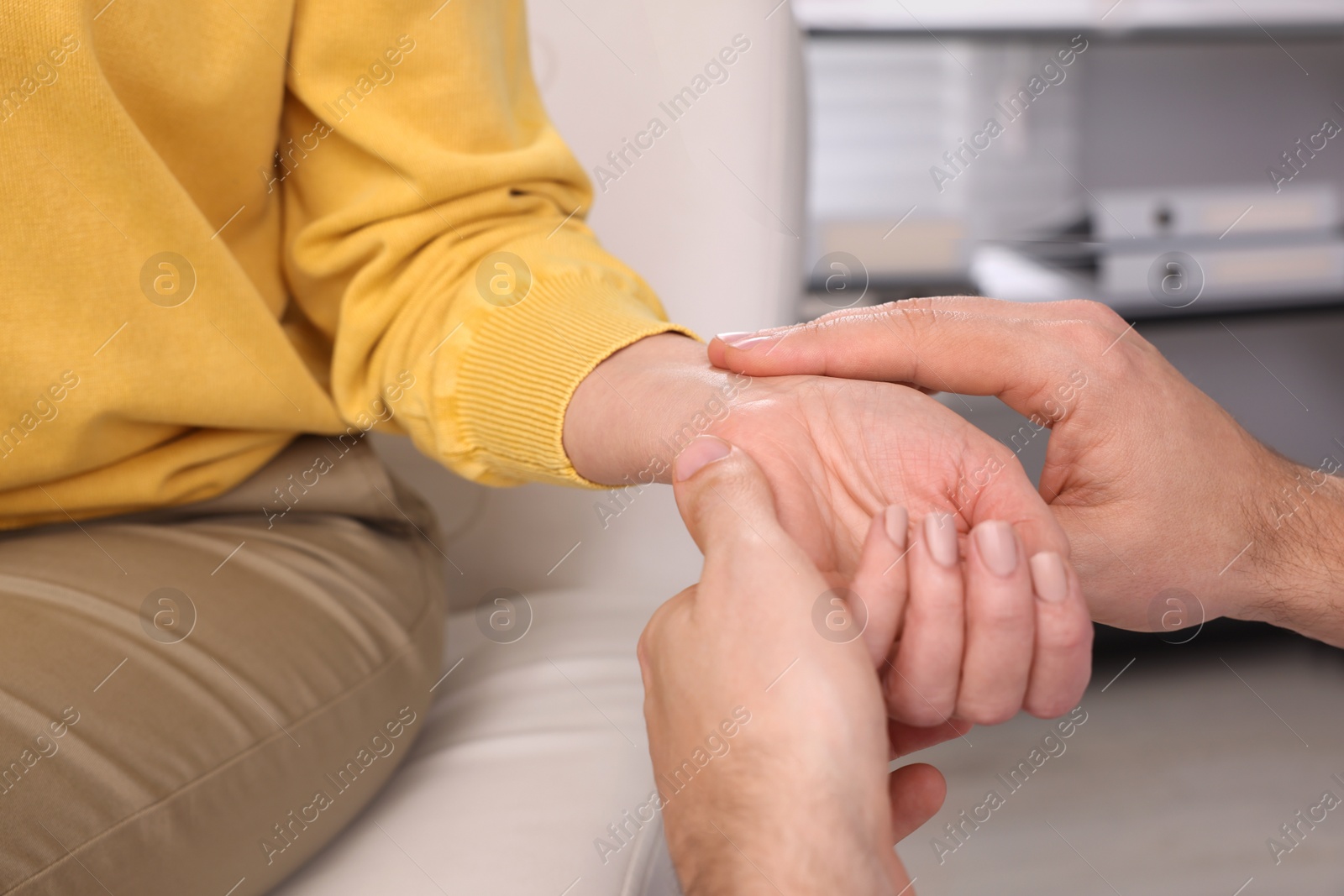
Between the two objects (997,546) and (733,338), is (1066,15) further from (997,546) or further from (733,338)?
(997,546)

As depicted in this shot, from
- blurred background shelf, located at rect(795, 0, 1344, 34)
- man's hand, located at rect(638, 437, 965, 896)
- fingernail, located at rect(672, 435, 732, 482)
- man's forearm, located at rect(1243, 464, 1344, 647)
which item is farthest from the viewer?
blurred background shelf, located at rect(795, 0, 1344, 34)

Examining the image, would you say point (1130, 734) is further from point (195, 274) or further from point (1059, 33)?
point (195, 274)

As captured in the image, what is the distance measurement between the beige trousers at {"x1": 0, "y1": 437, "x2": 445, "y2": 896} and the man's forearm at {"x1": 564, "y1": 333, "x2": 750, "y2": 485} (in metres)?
0.16

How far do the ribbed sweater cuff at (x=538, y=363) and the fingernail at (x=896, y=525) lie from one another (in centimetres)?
19

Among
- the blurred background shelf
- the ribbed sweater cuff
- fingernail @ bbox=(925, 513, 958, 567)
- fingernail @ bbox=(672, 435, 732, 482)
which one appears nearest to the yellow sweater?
the ribbed sweater cuff

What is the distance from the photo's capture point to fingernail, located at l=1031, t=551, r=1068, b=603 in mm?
388

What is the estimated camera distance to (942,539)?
1.29ft

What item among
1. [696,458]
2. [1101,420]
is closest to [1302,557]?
[1101,420]

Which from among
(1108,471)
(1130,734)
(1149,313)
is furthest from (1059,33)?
(1108,471)

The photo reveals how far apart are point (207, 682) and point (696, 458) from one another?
256mm

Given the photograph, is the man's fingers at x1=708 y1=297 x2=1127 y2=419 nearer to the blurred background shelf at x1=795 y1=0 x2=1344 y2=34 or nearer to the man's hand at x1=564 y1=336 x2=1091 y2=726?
the man's hand at x1=564 y1=336 x2=1091 y2=726

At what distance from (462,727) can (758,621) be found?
0.27m

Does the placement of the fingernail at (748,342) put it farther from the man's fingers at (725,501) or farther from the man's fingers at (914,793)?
the man's fingers at (914,793)

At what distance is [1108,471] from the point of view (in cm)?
50
